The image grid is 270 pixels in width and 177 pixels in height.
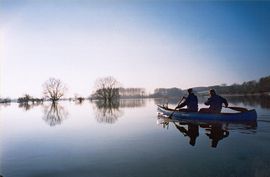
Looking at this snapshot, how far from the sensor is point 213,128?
14.3 meters

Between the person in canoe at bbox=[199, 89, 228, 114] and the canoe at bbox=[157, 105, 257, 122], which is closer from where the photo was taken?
the canoe at bbox=[157, 105, 257, 122]

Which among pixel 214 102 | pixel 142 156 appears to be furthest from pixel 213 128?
pixel 142 156

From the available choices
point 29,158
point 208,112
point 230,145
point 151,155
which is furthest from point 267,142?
point 29,158

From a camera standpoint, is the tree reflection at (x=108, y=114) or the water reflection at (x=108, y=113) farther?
the water reflection at (x=108, y=113)

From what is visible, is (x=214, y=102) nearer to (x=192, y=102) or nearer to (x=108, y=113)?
(x=192, y=102)

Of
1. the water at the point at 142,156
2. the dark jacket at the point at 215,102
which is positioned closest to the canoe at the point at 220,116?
the dark jacket at the point at 215,102

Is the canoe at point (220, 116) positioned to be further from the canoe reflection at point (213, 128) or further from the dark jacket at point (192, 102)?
the dark jacket at point (192, 102)

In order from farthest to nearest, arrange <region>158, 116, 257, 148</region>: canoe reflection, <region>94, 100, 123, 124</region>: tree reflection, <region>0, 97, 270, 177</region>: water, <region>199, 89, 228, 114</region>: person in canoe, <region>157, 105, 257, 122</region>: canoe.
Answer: <region>94, 100, 123, 124</region>: tree reflection → <region>199, 89, 228, 114</region>: person in canoe → <region>157, 105, 257, 122</region>: canoe → <region>158, 116, 257, 148</region>: canoe reflection → <region>0, 97, 270, 177</region>: water

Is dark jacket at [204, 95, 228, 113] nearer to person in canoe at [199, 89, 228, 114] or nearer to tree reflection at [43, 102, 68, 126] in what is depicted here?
person in canoe at [199, 89, 228, 114]


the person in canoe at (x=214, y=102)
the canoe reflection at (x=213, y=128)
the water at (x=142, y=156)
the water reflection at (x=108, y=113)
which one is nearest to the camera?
the water at (x=142, y=156)

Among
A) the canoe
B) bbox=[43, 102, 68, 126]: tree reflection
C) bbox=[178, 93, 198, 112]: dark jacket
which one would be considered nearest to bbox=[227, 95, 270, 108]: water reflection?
bbox=[178, 93, 198, 112]: dark jacket

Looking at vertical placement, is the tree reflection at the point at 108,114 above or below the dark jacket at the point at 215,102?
below

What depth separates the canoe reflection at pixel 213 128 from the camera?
37.6 ft

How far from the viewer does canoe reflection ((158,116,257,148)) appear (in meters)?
11.5
